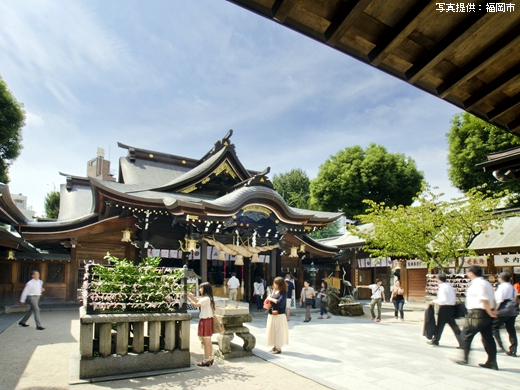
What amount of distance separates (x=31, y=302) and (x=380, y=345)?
9.52 m

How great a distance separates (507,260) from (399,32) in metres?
19.1

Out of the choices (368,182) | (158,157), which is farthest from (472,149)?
(158,157)

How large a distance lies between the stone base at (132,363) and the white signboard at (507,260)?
55.7 feet

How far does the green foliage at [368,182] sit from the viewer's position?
1528 inches

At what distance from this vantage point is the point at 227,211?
594 inches

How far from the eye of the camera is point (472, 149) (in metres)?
28.9

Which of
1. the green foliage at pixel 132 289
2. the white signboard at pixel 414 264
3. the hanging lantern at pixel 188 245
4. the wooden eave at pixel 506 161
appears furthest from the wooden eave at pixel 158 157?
the wooden eave at pixel 506 161

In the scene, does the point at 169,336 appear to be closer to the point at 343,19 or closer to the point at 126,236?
the point at 343,19

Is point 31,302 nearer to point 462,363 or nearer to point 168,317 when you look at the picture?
point 168,317

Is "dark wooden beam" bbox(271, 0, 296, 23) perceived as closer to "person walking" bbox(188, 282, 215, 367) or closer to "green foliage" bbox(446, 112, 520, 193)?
"person walking" bbox(188, 282, 215, 367)

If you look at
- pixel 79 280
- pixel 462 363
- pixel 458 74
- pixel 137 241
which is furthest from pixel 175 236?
pixel 458 74

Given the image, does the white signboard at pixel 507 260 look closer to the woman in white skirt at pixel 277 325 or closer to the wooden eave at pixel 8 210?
the woman in white skirt at pixel 277 325

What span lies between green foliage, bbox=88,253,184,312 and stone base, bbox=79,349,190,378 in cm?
77

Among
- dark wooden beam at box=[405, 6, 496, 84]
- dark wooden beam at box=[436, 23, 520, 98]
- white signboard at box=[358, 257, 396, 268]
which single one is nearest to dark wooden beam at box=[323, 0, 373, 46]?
dark wooden beam at box=[405, 6, 496, 84]
